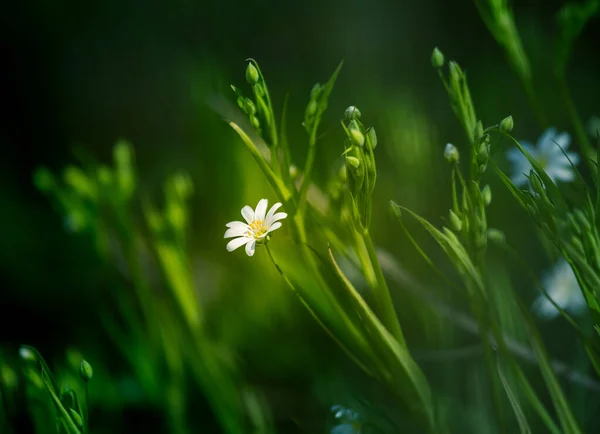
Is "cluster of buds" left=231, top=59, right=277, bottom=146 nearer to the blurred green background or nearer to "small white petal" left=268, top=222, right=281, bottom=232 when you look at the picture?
"small white petal" left=268, top=222, right=281, bottom=232

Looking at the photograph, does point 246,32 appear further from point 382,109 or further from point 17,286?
point 17,286

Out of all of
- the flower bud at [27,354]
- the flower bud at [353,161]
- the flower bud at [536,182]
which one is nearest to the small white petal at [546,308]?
the flower bud at [536,182]

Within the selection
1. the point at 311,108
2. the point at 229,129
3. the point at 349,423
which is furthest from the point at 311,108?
the point at 229,129

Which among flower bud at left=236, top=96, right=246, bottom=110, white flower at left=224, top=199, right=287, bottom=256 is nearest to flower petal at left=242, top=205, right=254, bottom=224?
white flower at left=224, top=199, right=287, bottom=256

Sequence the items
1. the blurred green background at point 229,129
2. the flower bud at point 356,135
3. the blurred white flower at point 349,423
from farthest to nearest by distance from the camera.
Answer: the blurred green background at point 229,129, the blurred white flower at point 349,423, the flower bud at point 356,135

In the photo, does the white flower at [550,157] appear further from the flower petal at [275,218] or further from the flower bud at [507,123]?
the flower petal at [275,218]
